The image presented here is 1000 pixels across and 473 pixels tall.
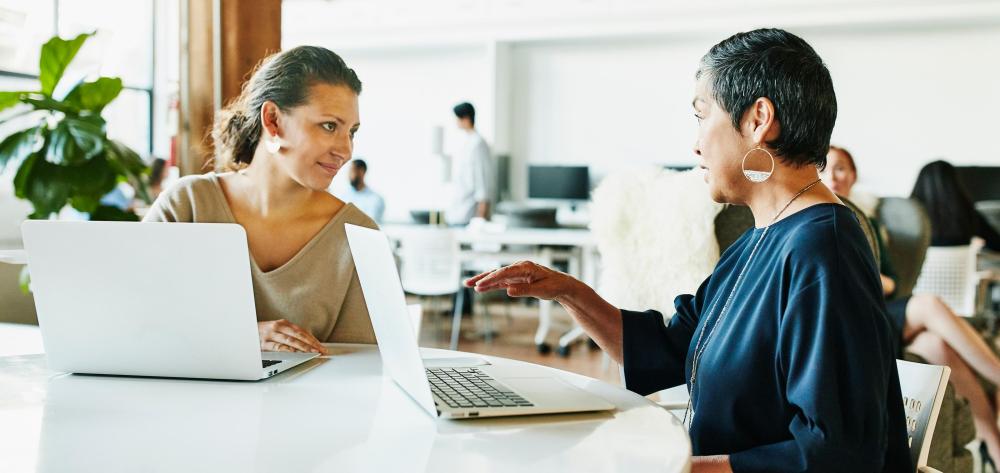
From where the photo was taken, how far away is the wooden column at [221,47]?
2779 mm

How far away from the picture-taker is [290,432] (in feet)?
3.23

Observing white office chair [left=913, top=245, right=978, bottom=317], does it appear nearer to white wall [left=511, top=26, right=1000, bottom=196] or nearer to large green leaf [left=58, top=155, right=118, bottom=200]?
white wall [left=511, top=26, right=1000, bottom=196]

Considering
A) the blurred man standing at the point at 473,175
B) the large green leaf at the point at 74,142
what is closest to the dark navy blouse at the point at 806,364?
the large green leaf at the point at 74,142

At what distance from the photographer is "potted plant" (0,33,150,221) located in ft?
8.82

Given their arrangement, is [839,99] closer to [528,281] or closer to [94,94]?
[94,94]

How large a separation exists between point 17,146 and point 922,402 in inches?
102

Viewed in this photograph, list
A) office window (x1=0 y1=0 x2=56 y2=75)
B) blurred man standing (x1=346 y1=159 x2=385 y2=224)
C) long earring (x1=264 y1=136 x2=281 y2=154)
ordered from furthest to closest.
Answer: blurred man standing (x1=346 y1=159 x2=385 y2=224)
office window (x1=0 y1=0 x2=56 y2=75)
long earring (x1=264 y1=136 x2=281 y2=154)

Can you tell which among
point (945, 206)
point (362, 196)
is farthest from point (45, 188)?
point (945, 206)

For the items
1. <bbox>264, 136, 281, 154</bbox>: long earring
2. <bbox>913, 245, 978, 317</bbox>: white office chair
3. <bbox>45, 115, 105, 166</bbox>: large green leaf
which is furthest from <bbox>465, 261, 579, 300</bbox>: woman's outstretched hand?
<bbox>913, 245, 978, 317</bbox>: white office chair

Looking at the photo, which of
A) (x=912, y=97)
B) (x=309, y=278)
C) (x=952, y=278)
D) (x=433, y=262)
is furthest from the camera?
(x=912, y=97)

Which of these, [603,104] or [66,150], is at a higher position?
[603,104]

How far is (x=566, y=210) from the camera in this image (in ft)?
28.0

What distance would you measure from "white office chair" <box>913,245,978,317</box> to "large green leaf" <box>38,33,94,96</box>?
3.98m

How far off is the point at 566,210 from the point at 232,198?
671 centimetres
